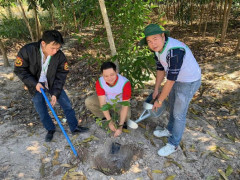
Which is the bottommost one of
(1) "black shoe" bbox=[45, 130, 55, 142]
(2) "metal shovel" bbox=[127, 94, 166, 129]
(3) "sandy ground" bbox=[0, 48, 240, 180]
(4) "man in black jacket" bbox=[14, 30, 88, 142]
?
(3) "sandy ground" bbox=[0, 48, 240, 180]

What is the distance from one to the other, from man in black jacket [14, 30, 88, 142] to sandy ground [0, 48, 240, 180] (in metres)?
0.48

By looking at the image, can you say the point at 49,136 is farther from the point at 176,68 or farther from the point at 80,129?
the point at 176,68

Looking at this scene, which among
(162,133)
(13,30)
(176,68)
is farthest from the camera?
(13,30)

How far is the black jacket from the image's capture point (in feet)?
7.04

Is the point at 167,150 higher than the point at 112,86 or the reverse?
the reverse

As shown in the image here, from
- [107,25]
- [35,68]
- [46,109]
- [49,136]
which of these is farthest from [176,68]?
[49,136]

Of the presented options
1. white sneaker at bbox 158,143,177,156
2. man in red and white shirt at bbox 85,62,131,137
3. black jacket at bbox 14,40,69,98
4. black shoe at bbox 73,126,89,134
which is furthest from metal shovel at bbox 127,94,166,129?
black jacket at bbox 14,40,69,98

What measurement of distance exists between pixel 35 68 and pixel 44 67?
0.10 meters

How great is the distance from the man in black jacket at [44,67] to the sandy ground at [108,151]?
0.48 m

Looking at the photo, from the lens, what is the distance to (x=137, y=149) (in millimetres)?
2467

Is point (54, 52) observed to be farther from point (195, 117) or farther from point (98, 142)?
point (195, 117)

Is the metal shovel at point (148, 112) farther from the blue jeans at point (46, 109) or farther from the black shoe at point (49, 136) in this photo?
the black shoe at point (49, 136)

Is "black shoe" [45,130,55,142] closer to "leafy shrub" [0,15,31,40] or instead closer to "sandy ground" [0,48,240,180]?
"sandy ground" [0,48,240,180]

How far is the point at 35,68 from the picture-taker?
2229mm
